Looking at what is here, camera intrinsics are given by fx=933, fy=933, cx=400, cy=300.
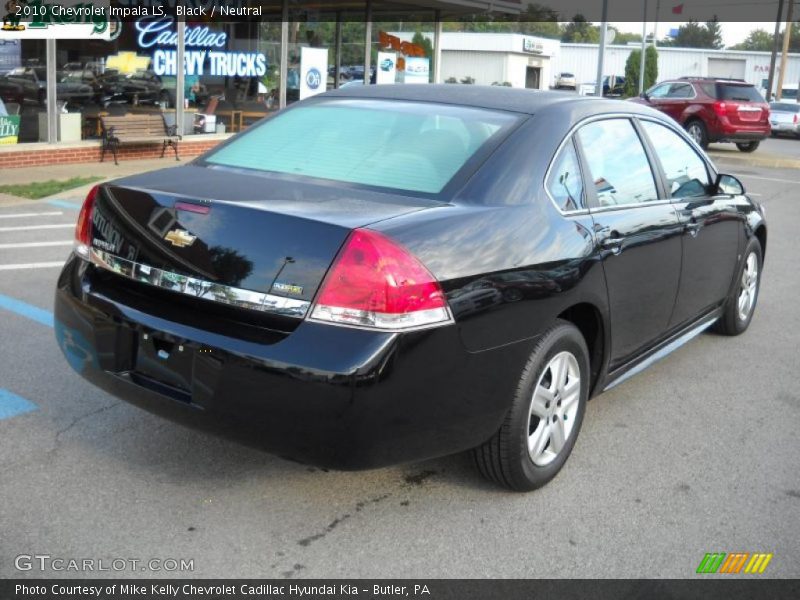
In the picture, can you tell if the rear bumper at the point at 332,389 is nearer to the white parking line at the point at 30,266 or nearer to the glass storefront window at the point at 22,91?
the white parking line at the point at 30,266

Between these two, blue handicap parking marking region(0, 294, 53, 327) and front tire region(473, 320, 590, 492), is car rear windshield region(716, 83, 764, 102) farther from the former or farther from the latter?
front tire region(473, 320, 590, 492)

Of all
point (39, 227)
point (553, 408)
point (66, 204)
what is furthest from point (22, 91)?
point (553, 408)

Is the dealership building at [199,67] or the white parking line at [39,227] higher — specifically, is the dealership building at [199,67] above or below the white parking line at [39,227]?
above

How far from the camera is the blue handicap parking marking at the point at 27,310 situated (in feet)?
19.6

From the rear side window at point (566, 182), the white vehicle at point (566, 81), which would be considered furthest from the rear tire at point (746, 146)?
the white vehicle at point (566, 81)

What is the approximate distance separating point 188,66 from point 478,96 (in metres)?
12.5

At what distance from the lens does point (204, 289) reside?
3.32 meters

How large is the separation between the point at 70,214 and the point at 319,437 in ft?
25.8

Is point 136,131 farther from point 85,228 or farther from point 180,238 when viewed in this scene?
point 180,238

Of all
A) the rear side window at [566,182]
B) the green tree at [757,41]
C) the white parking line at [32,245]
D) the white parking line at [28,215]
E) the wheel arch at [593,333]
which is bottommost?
the white parking line at [32,245]

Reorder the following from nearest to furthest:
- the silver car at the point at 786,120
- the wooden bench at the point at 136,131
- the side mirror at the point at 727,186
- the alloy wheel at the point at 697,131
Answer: the side mirror at the point at 727,186 < the wooden bench at the point at 136,131 < the alloy wheel at the point at 697,131 < the silver car at the point at 786,120

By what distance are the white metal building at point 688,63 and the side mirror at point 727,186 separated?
66.5 meters

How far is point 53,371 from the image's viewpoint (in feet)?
16.5

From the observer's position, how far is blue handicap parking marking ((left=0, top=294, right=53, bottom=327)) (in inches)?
235
